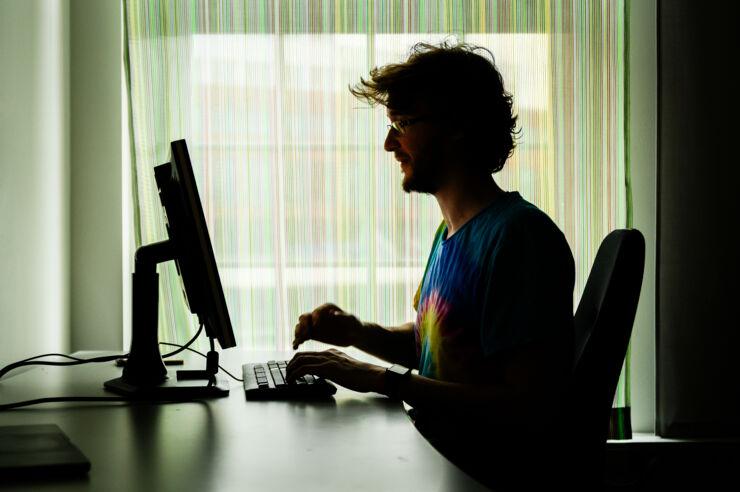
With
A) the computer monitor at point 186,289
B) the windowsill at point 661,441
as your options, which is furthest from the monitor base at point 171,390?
the windowsill at point 661,441

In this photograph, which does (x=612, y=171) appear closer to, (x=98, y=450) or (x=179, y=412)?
(x=179, y=412)

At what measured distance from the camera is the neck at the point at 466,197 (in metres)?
1.48

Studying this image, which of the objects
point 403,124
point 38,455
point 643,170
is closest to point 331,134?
point 643,170

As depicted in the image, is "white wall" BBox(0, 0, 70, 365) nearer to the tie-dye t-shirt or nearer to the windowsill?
the tie-dye t-shirt

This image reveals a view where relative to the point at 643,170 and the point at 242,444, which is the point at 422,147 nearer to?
the point at 242,444

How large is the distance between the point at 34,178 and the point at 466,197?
1662 mm

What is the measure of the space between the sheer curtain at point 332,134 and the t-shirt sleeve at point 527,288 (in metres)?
1.80

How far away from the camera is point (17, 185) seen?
221 cm

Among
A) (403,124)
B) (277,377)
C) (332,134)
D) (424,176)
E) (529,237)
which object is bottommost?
(277,377)

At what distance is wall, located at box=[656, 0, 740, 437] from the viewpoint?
9.48ft

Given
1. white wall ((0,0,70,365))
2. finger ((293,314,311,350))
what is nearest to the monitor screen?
finger ((293,314,311,350))

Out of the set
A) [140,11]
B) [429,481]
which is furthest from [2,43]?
[429,481]

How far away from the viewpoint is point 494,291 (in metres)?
1.21

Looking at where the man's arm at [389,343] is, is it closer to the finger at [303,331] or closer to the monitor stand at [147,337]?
the finger at [303,331]
